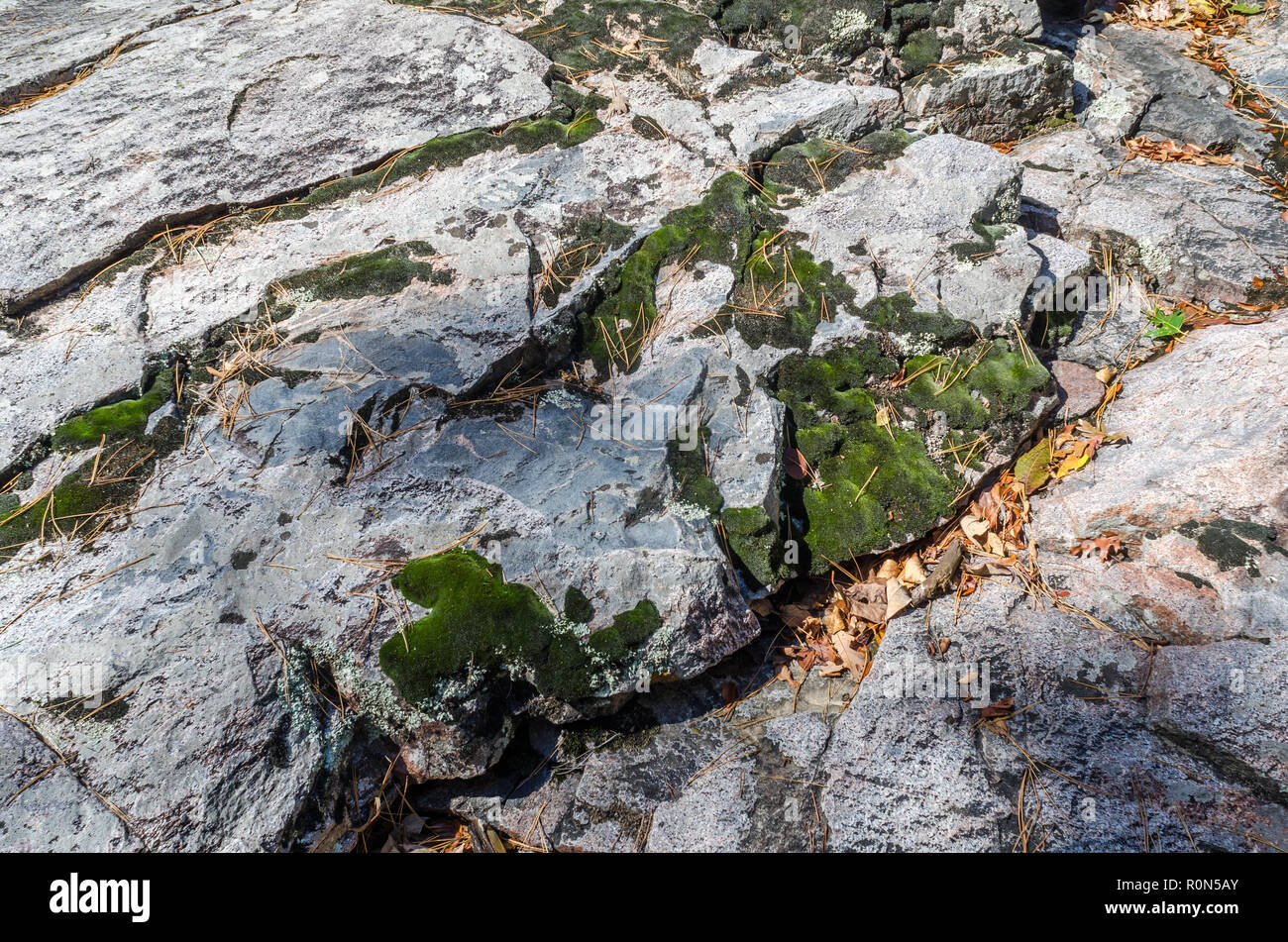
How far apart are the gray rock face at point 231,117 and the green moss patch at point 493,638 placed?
277cm

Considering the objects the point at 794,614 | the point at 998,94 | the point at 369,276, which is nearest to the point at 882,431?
the point at 794,614

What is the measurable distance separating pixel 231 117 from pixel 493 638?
12.3 ft

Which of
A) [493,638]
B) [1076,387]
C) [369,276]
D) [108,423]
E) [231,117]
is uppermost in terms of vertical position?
[231,117]

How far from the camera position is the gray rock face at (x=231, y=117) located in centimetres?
378

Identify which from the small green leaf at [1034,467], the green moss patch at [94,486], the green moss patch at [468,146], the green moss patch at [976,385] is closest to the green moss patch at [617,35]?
the green moss patch at [468,146]

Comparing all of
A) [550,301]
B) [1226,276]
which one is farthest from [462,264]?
[1226,276]

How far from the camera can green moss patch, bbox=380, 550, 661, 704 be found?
254 cm

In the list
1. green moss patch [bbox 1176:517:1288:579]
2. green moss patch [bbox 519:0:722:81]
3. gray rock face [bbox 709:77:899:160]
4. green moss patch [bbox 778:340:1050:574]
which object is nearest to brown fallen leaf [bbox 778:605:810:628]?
green moss patch [bbox 778:340:1050:574]

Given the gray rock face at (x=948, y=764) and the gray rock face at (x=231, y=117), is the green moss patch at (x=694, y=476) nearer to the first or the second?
the gray rock face at (x=948, y=764)

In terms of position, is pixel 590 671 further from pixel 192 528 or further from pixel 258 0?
pixel 258 0

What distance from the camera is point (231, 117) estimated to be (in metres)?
Result: 4.20

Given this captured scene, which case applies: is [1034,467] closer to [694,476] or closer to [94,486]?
[694,476]

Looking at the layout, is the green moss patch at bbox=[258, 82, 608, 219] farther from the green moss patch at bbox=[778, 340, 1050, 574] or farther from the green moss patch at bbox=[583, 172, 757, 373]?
the green moss patch at bbox=[778, 340, 1050, 574]

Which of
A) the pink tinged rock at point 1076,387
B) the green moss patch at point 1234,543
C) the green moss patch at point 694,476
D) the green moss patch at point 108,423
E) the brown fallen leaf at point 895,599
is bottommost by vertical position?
the brown fallen leaf at point 895,599
